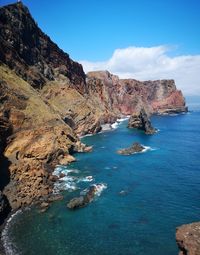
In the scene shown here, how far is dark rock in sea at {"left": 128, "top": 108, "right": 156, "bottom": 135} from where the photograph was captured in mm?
157875

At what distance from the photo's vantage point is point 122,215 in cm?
5775

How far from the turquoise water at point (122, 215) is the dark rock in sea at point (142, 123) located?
59415mm

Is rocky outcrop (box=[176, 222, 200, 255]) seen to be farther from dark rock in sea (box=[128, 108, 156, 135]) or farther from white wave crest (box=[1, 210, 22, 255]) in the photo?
dark rock in sea (box=[128, 108, 156, 135])

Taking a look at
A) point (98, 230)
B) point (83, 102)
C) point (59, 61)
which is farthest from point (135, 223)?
point (59, 61)

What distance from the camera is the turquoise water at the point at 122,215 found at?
47.6 metres

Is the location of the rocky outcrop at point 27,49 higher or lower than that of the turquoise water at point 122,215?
higher

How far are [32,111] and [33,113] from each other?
98 cm

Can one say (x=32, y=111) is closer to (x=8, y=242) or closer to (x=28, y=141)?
(x=28, y=141)

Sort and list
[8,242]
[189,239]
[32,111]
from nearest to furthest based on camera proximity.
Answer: [189,239] < [8,242] < [32,111]

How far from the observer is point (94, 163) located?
9538cm

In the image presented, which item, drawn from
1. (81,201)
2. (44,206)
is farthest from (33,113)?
(81,201)

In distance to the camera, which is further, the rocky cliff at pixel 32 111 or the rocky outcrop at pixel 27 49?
the rocky outcrop at pixel 27 49

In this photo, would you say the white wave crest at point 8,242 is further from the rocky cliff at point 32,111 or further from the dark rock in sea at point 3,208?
the rocky cliff at point 32,111

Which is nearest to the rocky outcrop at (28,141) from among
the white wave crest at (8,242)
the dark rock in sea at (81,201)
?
the white wave crest at (8,242)
